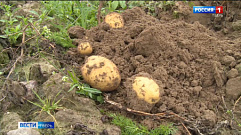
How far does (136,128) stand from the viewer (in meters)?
2.21

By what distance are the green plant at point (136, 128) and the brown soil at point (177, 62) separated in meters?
0.15

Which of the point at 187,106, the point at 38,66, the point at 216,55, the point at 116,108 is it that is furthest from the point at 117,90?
the point at 216,55

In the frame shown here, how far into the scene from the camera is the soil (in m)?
2.42

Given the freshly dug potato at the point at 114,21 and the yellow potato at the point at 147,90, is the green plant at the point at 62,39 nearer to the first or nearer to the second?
the freshly dug potato at the point at 114,21

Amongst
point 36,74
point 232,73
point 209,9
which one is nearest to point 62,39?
point 36,74

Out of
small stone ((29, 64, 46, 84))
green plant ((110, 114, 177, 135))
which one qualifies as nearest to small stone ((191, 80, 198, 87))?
green plant ((110, 114, 177, 135))

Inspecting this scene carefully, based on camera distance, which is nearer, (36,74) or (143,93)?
(143,93)

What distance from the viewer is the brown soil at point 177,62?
2469 mm

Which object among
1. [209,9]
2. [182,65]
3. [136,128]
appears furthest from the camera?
[209,9]

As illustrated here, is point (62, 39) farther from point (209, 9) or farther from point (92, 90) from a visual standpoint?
point (209, 9)

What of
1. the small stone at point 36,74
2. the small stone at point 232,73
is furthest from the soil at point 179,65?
the small stone at point 36,74

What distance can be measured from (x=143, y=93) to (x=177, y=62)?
2.50 feet

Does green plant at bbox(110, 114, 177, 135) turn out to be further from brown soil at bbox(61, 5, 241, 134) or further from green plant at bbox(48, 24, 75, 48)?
green plant at bbox(48, 24, 75, 48)

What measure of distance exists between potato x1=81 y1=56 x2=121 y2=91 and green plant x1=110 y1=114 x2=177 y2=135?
1.31ft
